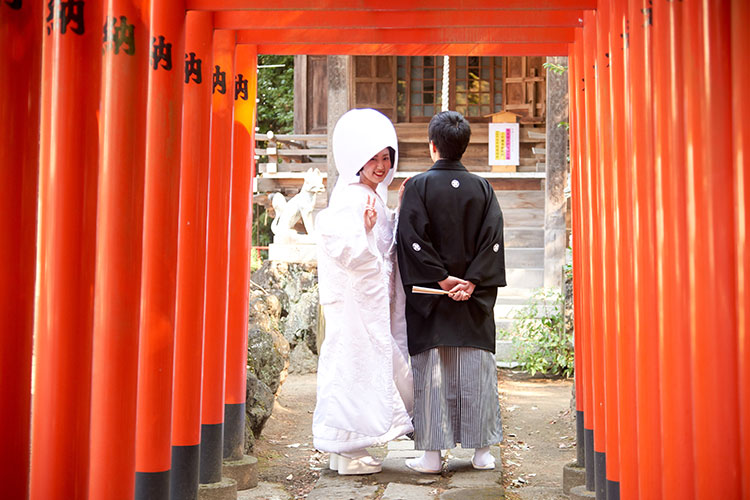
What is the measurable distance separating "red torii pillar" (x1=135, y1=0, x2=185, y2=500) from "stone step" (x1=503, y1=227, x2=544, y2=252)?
970 cm

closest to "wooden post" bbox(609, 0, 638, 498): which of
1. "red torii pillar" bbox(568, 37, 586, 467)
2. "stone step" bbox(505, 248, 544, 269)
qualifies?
"red torii pillar" bbox(568, 37, 586, 467)

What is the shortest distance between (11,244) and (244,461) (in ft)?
10.00

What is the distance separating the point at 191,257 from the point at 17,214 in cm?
192

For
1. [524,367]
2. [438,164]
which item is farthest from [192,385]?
[524,367]

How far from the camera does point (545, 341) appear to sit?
9141 mm

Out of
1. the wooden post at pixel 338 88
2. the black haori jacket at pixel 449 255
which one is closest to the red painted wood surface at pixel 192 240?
the black haori jacket at pixel 449 255

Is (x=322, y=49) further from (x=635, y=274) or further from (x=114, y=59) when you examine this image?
(x=635, y=274)

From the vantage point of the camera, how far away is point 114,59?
3195 mm

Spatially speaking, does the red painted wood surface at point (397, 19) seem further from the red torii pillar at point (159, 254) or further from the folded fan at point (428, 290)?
the folded fan at point (428, 290)

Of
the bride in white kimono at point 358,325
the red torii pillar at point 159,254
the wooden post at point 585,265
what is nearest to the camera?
the red torii pillar at point 159,254

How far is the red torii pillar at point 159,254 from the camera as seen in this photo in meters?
3.70

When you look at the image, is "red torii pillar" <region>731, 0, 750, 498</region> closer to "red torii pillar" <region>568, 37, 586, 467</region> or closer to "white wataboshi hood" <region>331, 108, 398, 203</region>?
"red torii pillar" <region>568, 37, 586, 467</region>

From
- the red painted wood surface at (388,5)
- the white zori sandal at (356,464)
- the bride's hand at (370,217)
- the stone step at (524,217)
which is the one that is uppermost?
the red painted wood surface at (388,5)

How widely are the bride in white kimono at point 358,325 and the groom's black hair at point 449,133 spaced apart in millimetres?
270
